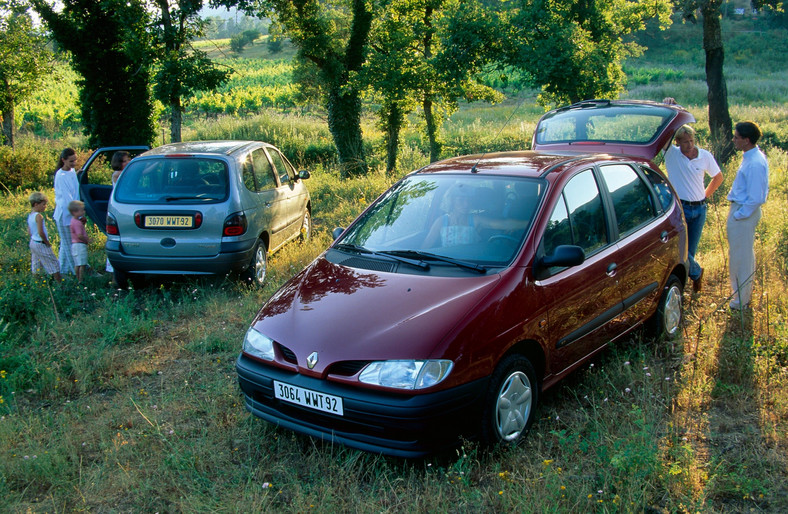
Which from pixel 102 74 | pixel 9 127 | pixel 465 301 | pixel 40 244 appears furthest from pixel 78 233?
pixel 9 127

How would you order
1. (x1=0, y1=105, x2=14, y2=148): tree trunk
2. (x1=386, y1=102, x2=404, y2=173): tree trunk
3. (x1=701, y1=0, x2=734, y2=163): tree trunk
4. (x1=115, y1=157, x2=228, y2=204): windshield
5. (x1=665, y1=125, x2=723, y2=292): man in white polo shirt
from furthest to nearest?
(x1=0, y1=105, x2=14, y2=148): tree trunk < (x1=386, y1=102, x2=404, y2=173): tree trunk < (x1=701, y1=0, x2=734, y2=163): tree trunk < (x1=115, y1=157, x2=228, y2=204): windshield < (x1=665, y1=125, x2=723, y2=292): man in white polo shirt

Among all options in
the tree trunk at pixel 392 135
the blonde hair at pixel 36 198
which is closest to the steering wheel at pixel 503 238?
the blonde hair at pixel 36 198

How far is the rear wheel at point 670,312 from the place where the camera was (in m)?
5.55

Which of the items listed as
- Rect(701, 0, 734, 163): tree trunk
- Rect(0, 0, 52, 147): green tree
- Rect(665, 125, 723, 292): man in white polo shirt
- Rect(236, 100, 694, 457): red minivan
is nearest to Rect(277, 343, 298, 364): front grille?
Rect(236, 100, 694, 457): red minivan

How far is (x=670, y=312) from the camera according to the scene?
5730mm

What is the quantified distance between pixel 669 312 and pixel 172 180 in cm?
575

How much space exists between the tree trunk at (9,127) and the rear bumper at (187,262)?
699 inches

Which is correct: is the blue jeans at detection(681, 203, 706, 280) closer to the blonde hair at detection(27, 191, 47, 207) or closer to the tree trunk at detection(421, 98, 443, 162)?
the blonde hair at detection(27, 191, 47, 207)

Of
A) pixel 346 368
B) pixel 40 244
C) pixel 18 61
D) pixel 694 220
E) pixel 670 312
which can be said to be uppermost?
pixel 18 61

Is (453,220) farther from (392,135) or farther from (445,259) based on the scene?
(392,135)

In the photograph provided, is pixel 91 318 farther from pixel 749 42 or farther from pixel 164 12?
pixel 749 42

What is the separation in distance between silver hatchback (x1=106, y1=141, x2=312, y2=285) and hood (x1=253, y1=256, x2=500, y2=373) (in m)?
3.42

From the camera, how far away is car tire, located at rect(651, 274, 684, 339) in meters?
5.55

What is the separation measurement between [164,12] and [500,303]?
42.5 feet
